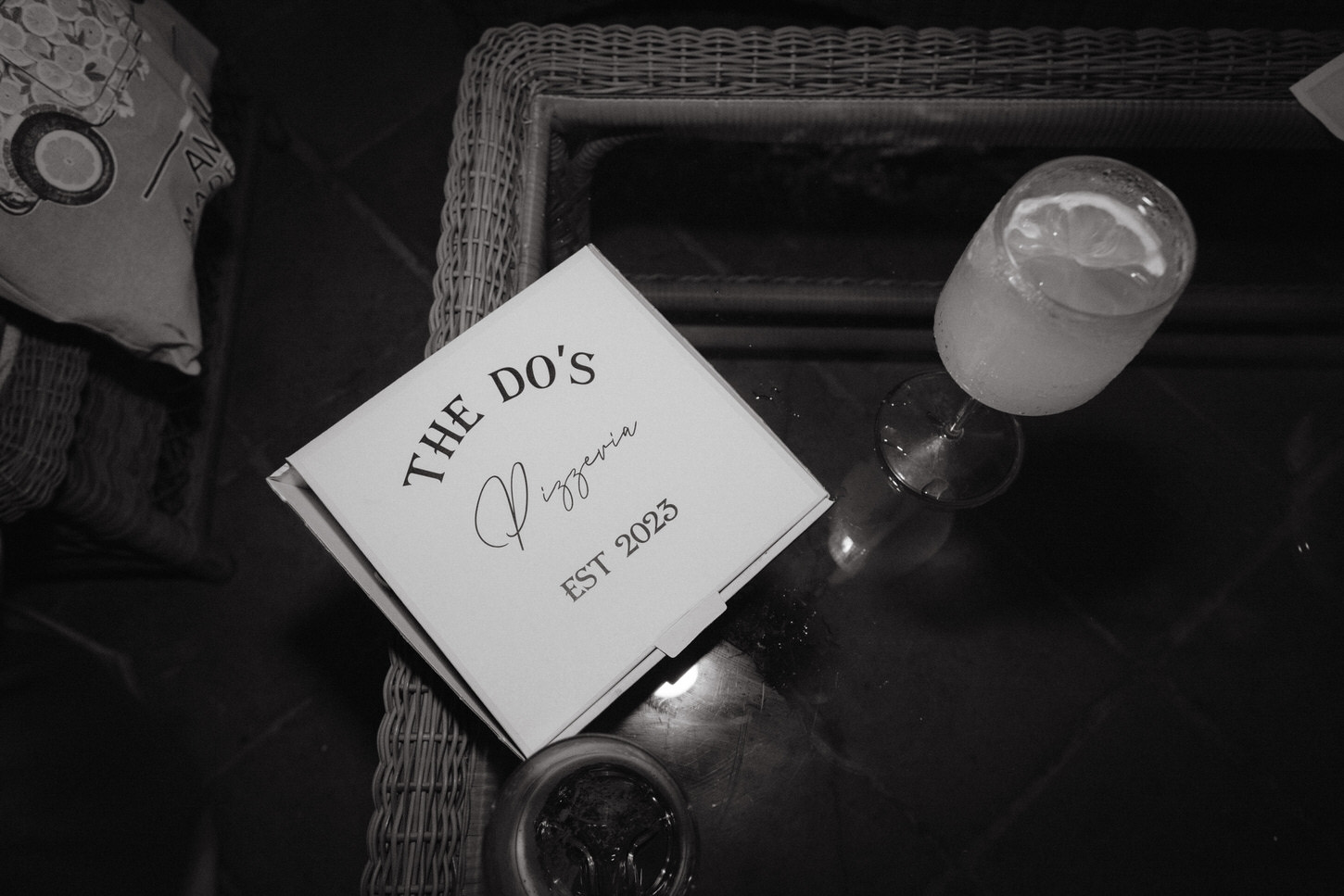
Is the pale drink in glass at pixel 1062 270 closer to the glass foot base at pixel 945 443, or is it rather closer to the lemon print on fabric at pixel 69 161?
the glass foot base at pixel 945 443

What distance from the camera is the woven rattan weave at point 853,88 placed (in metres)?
0.63

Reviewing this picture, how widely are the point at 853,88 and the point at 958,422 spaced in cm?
28

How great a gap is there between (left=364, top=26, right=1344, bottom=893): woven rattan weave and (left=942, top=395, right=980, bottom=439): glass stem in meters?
0.23

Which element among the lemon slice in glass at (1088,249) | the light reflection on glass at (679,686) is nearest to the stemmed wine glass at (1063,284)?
the lemon slice in glass at (1088,249)

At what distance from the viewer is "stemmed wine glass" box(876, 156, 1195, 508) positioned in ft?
1.39

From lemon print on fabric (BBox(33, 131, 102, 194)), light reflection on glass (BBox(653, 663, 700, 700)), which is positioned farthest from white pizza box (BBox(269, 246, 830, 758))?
lemon print on fabric (BBox(33, 131, 102, 194))

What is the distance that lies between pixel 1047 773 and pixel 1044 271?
0.35 m

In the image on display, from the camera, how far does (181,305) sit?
0.75 metres

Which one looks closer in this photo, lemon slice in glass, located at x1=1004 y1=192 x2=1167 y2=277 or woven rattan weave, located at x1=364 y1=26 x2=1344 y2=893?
lemon slice in glass, located at x1=1004 y1=192 x2=1167 y2=277

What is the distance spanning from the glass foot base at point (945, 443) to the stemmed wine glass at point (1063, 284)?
0.11 m

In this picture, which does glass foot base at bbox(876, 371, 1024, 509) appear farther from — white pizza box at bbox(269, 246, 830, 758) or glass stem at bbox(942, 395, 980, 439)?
white pizza box at bbox(269, 246, 830, 758)

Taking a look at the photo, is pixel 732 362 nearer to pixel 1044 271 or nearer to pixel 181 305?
pixel 1044 271

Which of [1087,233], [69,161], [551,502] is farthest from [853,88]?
[69,161]

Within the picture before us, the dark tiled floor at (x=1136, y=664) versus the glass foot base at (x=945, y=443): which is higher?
the glass foot base at (x=945, y=443)
